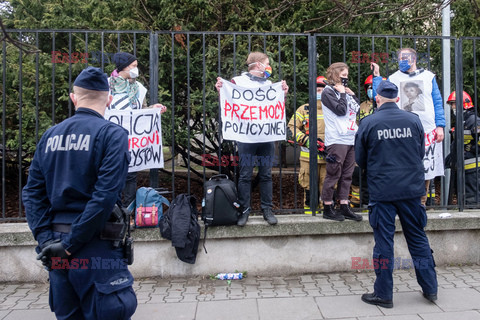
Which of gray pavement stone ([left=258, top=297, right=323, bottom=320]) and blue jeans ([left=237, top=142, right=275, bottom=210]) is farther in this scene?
blue jeans ([left=237, top=142, right=275, bottom=210])

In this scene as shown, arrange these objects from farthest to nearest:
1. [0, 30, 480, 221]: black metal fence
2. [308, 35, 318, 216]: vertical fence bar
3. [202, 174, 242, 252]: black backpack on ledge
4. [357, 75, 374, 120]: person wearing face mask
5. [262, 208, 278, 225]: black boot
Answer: [0, 30, 480, 221]: black metal fence
[357, 75, 374, 120]: person wearing face mask
[308, 35, 318, 216]: vertical fence bar
[262, 208, 278, 225]: black boot
[202, 174, 242, 252]: black backpack on ledge

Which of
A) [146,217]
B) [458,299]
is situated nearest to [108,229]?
[146,217]

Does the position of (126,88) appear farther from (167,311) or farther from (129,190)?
(167,311)

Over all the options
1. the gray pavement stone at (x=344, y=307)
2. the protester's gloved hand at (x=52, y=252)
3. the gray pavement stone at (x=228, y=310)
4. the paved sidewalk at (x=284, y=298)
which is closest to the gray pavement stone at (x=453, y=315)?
the paved sidewalk at (x=284, y=298)

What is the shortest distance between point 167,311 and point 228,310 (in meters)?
0.56

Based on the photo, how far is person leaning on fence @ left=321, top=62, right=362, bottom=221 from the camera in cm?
495

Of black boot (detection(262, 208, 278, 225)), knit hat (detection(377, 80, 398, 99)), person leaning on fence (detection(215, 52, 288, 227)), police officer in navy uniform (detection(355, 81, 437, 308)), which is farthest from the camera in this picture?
person leaning on fence (detection(215, 52, 288, 227))

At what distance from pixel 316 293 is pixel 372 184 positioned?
1.24m

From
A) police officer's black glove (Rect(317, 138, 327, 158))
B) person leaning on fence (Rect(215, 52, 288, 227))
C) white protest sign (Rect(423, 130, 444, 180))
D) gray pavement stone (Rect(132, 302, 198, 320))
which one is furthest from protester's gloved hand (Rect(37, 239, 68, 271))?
white protest sign (Rect(423, 130, 444, 180))

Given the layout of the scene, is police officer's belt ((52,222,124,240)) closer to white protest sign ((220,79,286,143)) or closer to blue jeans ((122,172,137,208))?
blue jeans ((122,172,137,208))

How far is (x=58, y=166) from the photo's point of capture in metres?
2.51

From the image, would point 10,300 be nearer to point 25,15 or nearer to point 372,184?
point 372,184

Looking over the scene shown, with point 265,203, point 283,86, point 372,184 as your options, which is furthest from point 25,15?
point 372,184

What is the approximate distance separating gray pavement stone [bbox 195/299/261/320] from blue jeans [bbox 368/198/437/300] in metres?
1.18
